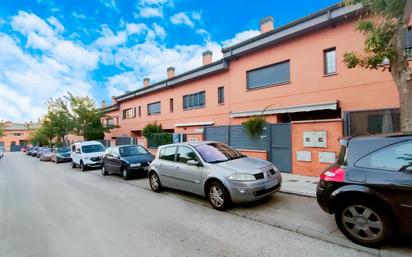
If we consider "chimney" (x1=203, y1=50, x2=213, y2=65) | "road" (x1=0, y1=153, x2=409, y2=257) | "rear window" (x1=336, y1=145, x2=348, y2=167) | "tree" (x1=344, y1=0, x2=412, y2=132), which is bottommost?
"road" (x1=0, y1=153, x2=409, y2=257)

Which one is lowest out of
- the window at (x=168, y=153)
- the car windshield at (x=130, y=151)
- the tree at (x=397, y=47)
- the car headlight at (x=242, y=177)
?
the car headlight at (x=242, y=177)

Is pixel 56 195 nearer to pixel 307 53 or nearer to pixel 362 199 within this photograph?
pixel 362 199

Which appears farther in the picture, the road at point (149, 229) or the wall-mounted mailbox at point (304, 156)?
the wall-mounted mailbox at point (304, 156)

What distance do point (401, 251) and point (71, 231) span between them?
5.70m

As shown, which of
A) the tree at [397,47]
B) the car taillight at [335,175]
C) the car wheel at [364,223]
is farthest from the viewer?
the tree at [397,47]

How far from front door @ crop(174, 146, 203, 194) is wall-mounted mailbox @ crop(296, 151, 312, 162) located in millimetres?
4765

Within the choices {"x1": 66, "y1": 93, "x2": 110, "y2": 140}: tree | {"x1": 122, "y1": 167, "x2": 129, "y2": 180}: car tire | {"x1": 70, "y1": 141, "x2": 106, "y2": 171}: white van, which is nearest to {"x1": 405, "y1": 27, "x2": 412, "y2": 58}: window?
{"x1": 122, "y1": 167, "x2": 129, "y2": 180}: car tire

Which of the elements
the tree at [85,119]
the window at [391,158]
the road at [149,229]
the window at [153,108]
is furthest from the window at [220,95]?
the tree at [85,119]

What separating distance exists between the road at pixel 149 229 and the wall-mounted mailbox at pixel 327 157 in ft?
9.35

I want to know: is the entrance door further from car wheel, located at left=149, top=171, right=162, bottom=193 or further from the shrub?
car wheel, located at left=149, top=171, right=162, bottom=193

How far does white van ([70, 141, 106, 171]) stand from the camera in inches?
631

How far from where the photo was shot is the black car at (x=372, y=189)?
3588 millimetres

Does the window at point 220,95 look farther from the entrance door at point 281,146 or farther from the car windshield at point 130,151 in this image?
the entrance door at point 281,146

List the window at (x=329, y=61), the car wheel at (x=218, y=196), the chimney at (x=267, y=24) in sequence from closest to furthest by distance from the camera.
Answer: the car wheel at (x=218, y=196) < the window at (x=329, y=61) < the chimney at (x=267, y=24)
